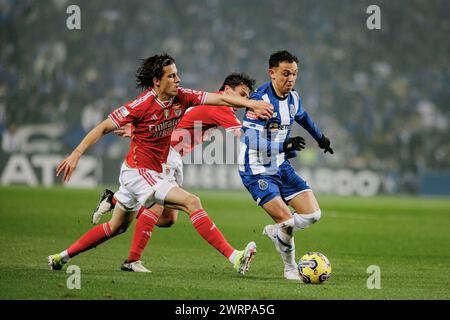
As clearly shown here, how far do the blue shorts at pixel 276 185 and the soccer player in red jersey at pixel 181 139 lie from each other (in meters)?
0.85

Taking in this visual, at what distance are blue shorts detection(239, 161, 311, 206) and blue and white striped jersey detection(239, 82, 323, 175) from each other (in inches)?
2.3

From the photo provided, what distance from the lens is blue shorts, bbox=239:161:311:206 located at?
8.66 metres

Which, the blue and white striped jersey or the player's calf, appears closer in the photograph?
the blue and white striped jersey

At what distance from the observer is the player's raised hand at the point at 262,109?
310 inches

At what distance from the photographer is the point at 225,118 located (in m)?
9.83

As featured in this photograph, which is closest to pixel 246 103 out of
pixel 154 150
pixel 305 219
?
pixel 154 150

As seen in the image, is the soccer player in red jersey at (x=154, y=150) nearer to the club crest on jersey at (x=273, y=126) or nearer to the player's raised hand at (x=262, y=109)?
the player's raised hand at (x=262, y=109)

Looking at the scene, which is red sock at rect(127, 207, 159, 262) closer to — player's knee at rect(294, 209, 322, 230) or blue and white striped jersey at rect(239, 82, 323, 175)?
blue and white striped jersey at rect(239, 82, 323, 175)

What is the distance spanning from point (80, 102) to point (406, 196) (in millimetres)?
12002

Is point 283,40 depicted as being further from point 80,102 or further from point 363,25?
point 80,102

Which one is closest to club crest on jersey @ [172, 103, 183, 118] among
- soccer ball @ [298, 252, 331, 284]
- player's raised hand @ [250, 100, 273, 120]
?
player's raised hand @ [250, 100, 273, 120]

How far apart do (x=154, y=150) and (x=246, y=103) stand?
1165mm

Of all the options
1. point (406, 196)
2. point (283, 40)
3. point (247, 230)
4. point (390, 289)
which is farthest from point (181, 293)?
point (283, 40)

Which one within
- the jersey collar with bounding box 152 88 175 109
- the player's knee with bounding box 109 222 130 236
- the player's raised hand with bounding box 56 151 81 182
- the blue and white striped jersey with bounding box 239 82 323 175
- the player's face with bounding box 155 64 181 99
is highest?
the player's face with bounding box 155 64 181 99
